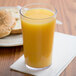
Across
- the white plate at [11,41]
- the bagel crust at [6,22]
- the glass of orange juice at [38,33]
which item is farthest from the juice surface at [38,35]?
the bagel crust at [6,22]

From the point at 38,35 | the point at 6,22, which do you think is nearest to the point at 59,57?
the point at 38,35

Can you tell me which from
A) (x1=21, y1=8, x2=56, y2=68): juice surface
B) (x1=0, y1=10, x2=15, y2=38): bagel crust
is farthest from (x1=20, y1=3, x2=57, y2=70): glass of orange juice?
(x1=0, y1=10, x2=15, y2=38): bagel crust

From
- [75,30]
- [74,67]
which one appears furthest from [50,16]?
[75,30]

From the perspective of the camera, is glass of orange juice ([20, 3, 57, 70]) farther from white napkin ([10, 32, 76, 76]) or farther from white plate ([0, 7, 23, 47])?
white plate ([0, 7, 23, 47])

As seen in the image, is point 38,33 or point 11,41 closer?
point 38,33

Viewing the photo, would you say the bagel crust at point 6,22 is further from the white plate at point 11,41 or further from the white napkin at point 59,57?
the white napkin at point 59,57

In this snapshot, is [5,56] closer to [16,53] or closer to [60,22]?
[16,53]

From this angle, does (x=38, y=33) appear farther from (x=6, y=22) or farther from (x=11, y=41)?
(x=6, y=22)
